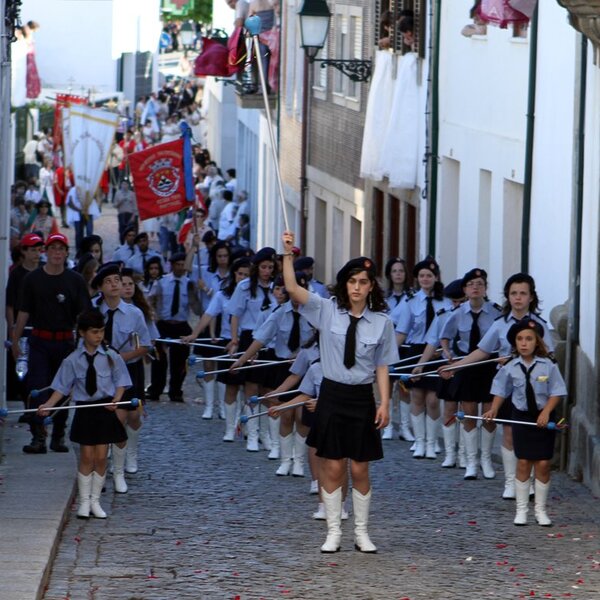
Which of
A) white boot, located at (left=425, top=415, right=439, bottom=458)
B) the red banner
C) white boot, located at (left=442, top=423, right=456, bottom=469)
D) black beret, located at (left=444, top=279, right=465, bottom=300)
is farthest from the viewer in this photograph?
the red banner

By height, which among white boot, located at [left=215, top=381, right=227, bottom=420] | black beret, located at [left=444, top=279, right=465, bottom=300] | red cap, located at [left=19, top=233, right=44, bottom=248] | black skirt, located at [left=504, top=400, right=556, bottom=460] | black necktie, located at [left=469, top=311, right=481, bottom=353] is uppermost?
red cap, located at [left=19, top=233, right=44, bottom=248]

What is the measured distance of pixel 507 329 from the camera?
13016 mm

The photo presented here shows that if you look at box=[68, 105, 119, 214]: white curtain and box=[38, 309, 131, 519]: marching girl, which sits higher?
box=[68, 105, 119, 214]: white curtain

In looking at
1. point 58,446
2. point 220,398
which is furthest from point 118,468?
point 220,398

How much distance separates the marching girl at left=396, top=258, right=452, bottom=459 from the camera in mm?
15422

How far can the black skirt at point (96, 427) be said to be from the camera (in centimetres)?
1173

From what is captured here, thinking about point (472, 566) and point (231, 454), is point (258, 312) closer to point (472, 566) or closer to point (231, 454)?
point (231, 454)

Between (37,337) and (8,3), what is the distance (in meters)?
2.73

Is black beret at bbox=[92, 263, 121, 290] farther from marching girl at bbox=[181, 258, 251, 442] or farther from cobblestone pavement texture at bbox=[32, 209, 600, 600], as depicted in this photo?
marching girl at bbox=[181, 258, 251, 442]

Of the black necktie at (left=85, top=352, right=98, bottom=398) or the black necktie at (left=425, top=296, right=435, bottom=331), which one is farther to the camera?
the black necktie at (left=425, top=296, right=435, bottom=331)

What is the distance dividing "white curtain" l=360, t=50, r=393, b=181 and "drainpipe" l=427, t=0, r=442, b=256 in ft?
6.05

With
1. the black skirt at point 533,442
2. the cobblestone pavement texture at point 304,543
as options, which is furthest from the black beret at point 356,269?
the black skirt at point 533,442

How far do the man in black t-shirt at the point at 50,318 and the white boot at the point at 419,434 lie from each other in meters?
3.07

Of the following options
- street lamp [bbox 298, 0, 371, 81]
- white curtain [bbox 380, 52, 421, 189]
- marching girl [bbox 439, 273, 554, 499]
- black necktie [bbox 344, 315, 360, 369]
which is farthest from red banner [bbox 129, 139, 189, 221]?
black necktie [bbox 344, 315, 360, 369]
